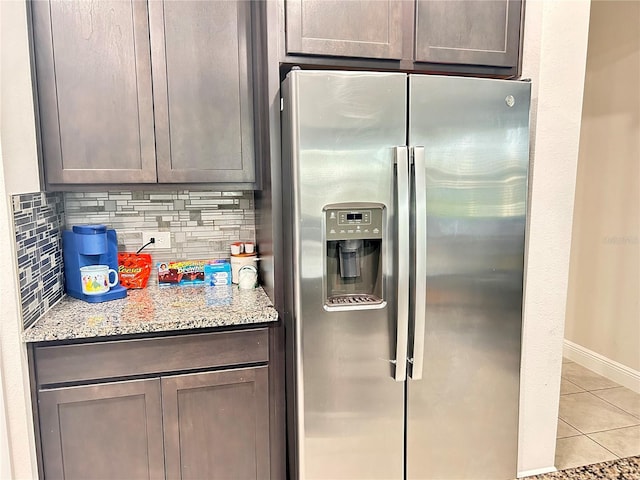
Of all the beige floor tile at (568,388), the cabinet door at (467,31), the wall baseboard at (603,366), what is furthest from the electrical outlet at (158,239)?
the wall baseboard at (603,366)

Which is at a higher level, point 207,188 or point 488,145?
point 488,145

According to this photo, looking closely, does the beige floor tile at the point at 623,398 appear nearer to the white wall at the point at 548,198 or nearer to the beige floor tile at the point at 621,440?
the beige floor tile at the point at 621,440

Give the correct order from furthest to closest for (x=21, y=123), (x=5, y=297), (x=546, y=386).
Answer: (x=546, y=386)
(x=21, y=123)
(x=5, y=297)

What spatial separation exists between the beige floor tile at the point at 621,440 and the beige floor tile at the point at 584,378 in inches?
19.6

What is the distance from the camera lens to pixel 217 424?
1849 mm

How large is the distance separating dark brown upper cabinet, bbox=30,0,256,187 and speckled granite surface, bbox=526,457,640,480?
1.90 metres

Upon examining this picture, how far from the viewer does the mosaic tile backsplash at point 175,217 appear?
7.40 feet

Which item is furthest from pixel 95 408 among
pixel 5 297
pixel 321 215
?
pixel 321 215

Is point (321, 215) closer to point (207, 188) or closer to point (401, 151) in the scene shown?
point (401, 151)

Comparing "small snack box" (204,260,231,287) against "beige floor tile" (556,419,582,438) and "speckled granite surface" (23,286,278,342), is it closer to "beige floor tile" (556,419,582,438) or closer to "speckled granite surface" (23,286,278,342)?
"speckled granite surface" (23,286,278,342)

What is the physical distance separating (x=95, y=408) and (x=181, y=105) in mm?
1189

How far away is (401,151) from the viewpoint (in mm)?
1663

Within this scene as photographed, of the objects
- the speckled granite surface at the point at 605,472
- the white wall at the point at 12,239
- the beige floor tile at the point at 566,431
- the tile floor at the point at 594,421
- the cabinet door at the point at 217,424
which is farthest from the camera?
the beige floor tile at the point at 566,431

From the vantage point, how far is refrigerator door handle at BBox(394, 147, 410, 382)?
5.48 ft
